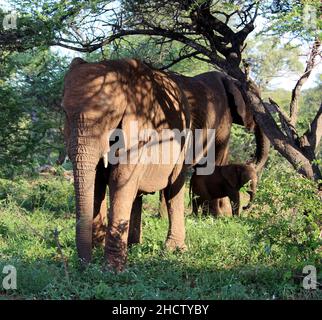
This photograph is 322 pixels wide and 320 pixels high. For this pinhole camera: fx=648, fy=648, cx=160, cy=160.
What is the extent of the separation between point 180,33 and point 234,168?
282cm

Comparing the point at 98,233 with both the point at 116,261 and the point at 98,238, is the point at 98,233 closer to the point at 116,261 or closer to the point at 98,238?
the point at 98,238

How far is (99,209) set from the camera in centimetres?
708

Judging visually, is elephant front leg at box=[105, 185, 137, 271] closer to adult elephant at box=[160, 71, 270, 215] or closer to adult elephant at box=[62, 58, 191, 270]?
adult elephant at box=[62, 58, 191, 270]

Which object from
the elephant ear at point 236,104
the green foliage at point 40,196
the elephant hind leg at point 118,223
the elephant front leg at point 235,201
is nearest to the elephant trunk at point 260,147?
the elephant ear at point 236,104

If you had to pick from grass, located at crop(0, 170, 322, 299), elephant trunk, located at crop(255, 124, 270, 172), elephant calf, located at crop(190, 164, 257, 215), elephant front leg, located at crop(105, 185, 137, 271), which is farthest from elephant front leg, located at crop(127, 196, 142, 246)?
elephant trunk, located at crop(255, 124, 270, 172)

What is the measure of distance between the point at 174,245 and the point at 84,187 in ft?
6.28

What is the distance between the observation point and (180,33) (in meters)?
8.16

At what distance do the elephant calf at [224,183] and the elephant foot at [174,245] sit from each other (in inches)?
107

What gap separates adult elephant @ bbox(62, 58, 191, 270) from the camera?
588 cm

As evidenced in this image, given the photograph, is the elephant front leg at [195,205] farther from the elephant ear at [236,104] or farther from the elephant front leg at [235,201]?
the elephant ear at [236,104]

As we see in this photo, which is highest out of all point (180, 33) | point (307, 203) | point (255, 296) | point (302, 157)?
point (180, 33)

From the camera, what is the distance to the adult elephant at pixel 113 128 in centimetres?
588
